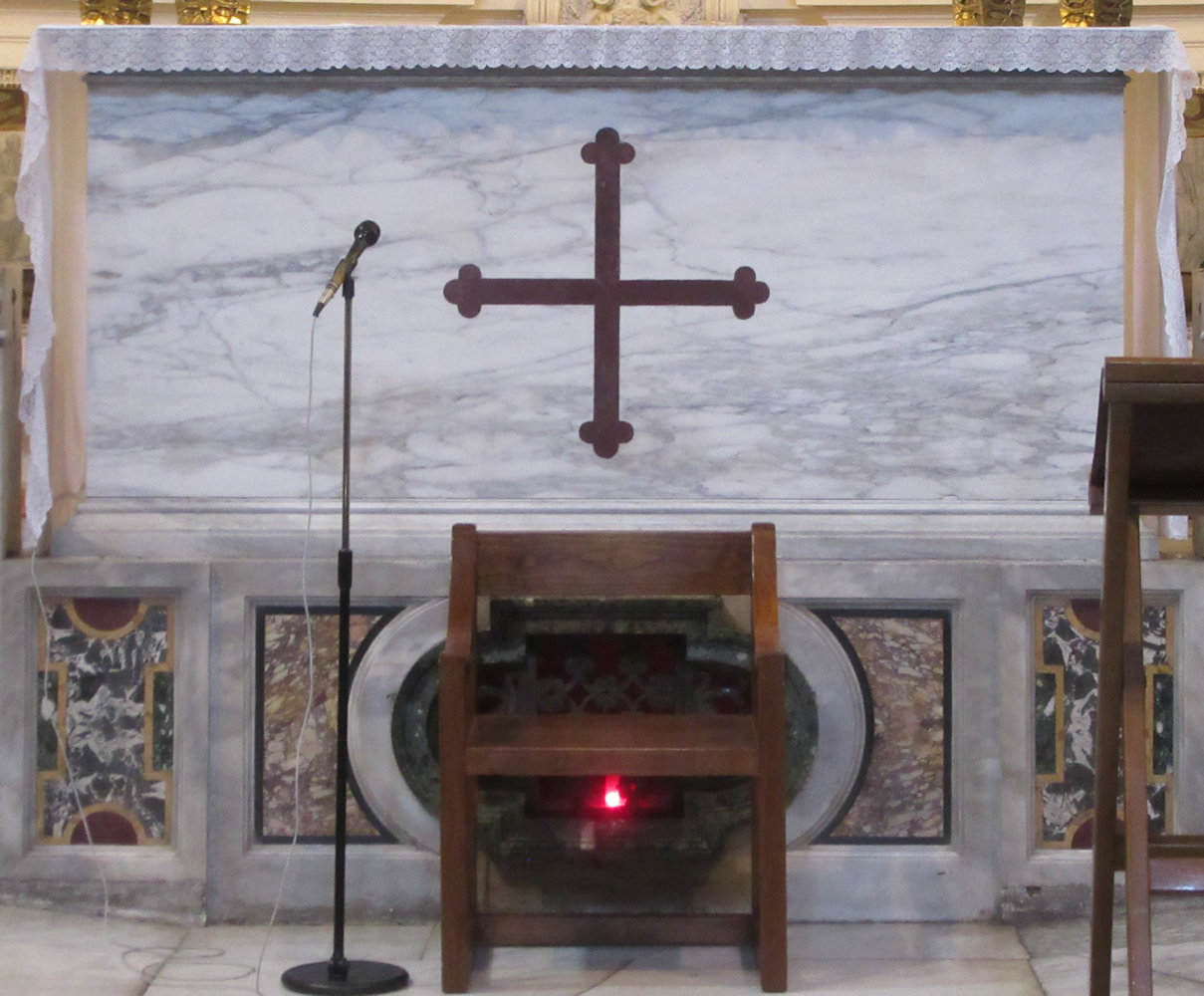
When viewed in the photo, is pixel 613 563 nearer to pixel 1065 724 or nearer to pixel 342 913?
pixel 342 913

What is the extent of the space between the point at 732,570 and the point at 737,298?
2.15 feet

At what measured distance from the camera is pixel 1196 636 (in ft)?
10.6

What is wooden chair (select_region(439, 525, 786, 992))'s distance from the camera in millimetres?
2699

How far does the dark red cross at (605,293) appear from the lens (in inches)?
132

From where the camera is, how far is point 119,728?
3.26 metres

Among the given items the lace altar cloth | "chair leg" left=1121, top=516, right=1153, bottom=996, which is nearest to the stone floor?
"chair leg" left=1121, top=516, right=1153, bottom=996

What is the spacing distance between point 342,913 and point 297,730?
0.57 metres

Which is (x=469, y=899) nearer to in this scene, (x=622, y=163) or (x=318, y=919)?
(x=318, y=919)

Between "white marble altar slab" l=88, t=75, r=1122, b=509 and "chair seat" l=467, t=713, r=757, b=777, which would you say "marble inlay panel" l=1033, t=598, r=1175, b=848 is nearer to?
"white marble altar slab" l=88, t=75, r=1122, b=509

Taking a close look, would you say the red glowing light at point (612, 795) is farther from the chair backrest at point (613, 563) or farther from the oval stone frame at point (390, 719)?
the chair backrest at point (613, 563)

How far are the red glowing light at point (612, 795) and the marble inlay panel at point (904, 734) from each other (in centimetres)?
44

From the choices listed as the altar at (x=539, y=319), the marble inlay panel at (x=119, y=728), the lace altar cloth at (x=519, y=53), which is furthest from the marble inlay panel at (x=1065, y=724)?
the marble inlay panel at (x=119, y=728)

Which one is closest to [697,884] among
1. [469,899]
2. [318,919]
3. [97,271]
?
[469,899]

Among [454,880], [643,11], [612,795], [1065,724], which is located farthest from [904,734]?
[643,11]
